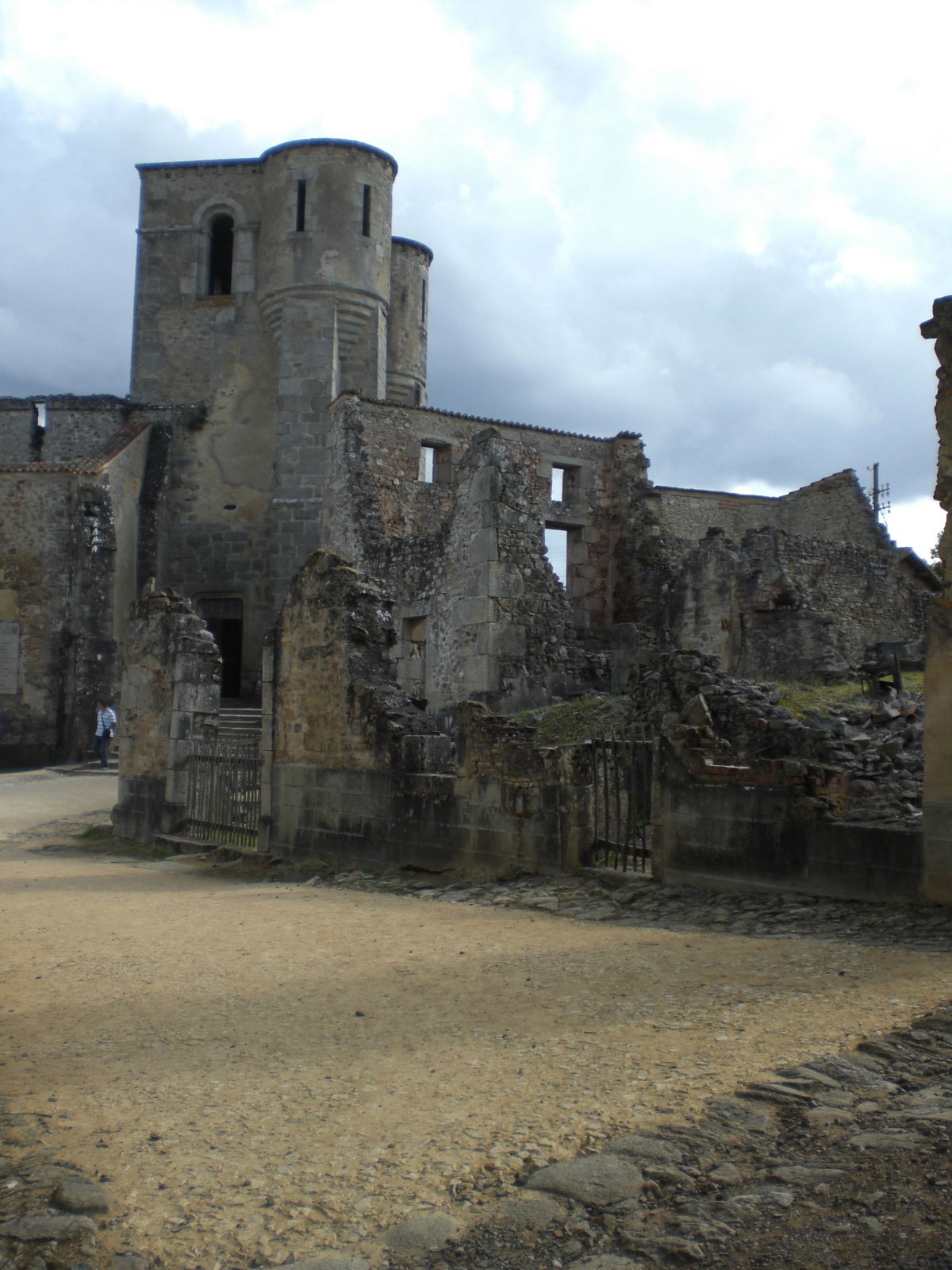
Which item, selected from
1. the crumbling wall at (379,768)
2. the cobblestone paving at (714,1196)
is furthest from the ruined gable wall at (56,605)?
the cobblestone paving at (714,1196)

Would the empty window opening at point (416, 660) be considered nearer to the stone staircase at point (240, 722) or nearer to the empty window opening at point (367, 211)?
the stone staircase at point (240, 722)

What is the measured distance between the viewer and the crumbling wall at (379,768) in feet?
28.9

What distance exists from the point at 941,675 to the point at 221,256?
89.8 feet

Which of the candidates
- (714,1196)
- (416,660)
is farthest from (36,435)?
(714,1196)

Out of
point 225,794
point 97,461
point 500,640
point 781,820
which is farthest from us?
point 97,461

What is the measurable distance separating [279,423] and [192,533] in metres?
3.68

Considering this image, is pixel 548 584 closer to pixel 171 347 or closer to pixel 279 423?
pixel 279 423

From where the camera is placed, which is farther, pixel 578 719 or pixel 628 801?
pixel 578 719

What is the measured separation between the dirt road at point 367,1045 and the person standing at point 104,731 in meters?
14.4

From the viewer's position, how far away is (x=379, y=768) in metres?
10.3

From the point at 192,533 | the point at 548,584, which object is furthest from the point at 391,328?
the point at 548,584

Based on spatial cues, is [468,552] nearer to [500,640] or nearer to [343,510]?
[500,640]

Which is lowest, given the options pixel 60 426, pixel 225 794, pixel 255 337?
pixel 225 794

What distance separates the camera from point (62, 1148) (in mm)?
3496
